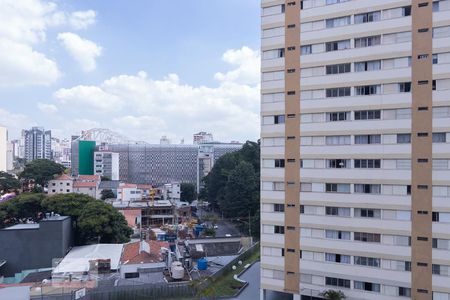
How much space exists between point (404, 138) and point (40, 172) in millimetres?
49002

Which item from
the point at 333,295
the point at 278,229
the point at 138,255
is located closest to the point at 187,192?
the point at 138,255

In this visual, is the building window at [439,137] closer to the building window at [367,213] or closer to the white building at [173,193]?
the building window at [367,213]

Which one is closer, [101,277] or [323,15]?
[323,15]

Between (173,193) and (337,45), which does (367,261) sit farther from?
(173,193)

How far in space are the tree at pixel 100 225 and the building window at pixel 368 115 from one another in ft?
67.8

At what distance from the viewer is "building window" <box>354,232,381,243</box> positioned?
17.4m

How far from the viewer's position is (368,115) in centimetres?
1764

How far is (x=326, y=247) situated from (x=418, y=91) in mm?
8304

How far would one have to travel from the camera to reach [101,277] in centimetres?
2161

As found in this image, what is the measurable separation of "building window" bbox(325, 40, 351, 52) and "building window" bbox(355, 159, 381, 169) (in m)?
5.47

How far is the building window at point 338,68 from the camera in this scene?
18.1 metres

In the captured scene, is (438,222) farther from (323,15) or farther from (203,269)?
(203,269)

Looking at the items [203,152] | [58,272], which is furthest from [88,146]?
[58,272]

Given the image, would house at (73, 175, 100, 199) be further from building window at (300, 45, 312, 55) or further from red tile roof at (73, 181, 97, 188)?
building window at (300, 45, 312, 55)
